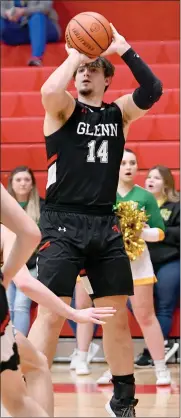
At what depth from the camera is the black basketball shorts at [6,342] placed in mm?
3172

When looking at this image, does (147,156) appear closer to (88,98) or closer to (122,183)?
(122,183)

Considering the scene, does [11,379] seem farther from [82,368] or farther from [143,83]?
[82,368]

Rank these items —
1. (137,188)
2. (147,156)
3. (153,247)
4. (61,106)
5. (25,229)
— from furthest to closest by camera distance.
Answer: (147,156)
(153,247)
(137,188)
(61,106)
(25,229)

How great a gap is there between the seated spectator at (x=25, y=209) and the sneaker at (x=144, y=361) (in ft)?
3.11

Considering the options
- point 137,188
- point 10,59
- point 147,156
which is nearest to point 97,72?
point 137,188

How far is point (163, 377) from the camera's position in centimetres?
691

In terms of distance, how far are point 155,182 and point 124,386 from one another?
295 centimetres

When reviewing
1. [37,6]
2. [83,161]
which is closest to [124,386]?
[83,161]

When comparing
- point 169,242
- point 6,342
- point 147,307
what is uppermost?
point 169,242

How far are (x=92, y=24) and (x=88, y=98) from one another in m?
0.41

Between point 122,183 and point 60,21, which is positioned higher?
point 60,21

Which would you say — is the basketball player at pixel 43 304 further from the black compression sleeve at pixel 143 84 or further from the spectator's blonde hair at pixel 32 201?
the spectator's blonde hair at pixel 32 201

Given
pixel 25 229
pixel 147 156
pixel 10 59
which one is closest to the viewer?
pixel 25 229

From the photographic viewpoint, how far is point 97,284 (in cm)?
483
